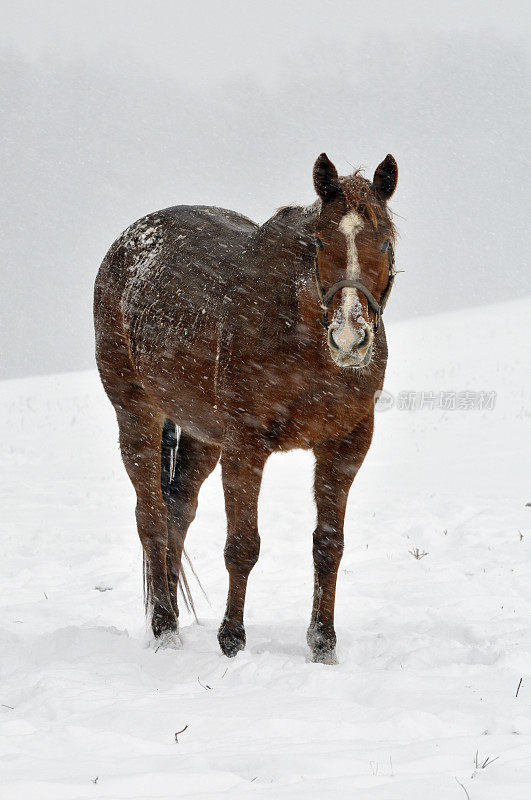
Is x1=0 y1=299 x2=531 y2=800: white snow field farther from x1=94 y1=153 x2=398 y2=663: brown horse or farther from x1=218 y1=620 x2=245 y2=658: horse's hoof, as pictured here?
x1=94 y1=153 x2=398 y2=663: brown horse

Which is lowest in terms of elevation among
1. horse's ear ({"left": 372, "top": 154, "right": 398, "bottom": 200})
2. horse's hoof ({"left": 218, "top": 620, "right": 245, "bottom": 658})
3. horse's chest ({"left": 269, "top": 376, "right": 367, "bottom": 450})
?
horse's hoof ({"left": 218, "top": 620, "right": 245, "bottom": 658})

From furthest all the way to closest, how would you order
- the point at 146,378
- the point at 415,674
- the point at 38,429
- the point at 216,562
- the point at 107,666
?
1. the point at 38,429
2. the point at 216,562
3. the point at 146,378
4. the point at 107,666
5. the point at 415,674

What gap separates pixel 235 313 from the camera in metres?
4.14

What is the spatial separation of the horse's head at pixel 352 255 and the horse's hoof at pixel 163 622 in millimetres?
2435

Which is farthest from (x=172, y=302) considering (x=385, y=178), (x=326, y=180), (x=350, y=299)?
(x=350, y=299)

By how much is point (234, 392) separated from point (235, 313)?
456 mm

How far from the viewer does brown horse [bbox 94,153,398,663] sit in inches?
138

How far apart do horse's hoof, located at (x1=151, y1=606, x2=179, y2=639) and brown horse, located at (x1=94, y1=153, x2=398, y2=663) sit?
0.01 metres

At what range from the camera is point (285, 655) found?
411 centimetres

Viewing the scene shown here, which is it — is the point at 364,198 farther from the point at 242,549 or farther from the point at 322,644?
the point at 322,644

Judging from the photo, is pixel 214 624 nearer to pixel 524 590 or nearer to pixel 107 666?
pixel 107 666

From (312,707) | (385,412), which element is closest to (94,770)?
(312,707)

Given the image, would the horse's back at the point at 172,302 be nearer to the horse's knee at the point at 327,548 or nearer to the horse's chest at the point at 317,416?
the horse's chest at the point at 317,416

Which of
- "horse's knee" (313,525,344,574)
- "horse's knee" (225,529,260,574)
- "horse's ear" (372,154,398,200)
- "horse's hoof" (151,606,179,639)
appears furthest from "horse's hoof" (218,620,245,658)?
"horse's ear" (372,154,398,200)
